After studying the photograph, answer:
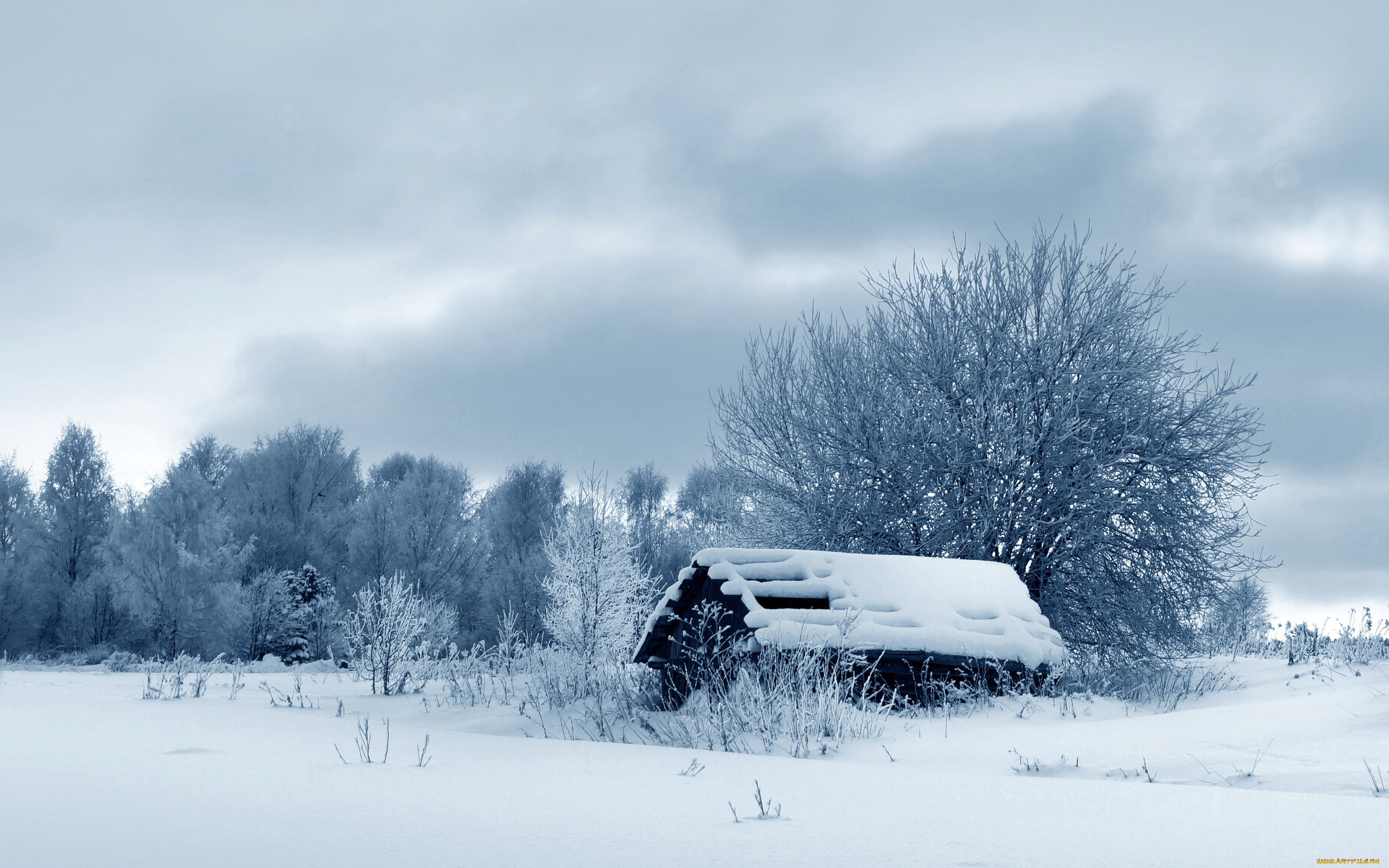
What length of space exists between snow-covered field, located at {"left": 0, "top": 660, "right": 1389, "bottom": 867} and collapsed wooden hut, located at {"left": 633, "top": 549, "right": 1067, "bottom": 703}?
155 centimetres

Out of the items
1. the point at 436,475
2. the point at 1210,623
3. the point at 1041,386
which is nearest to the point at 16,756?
the point at 1041,386

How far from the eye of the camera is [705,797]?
397cm

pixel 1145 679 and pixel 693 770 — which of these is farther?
pixel 1145 679

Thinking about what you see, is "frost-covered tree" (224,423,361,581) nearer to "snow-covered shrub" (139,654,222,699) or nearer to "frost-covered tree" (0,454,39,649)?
"frost-covered tree" (0,454,39,649)

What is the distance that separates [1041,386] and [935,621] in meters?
6.51

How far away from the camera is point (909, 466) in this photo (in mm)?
14922

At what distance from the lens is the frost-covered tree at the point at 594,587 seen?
17281 mm

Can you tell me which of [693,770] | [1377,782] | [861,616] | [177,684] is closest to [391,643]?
[177,684]

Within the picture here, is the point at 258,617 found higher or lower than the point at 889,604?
lower

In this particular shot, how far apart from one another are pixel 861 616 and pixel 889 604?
539 mm

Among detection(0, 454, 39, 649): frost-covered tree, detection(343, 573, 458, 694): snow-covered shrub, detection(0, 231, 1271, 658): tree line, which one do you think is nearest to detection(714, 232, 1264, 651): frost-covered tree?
detection(0, 231, 1271, 658): tree line

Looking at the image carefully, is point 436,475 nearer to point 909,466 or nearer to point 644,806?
point 909,466

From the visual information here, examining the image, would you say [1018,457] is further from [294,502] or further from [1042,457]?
[294,502]

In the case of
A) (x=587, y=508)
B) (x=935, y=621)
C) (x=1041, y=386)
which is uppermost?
(x=1041, y=386)
